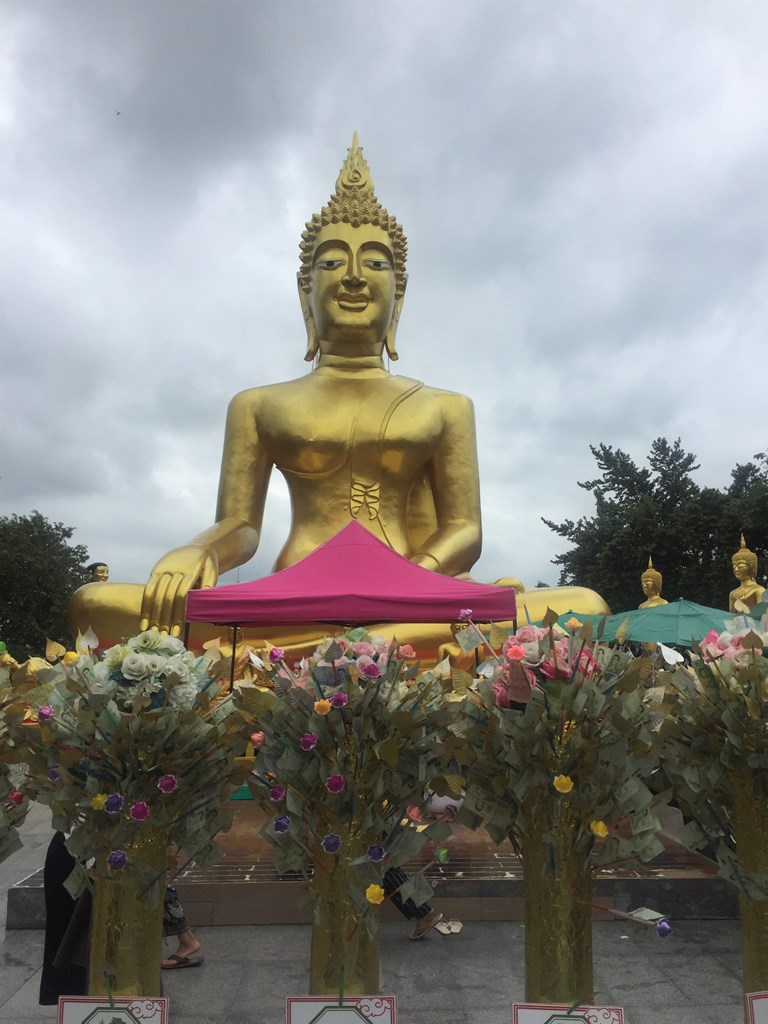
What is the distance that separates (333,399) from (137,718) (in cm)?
545

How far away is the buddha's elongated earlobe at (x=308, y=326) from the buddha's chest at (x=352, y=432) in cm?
50

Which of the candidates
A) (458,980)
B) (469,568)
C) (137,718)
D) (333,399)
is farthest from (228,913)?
(333,399)

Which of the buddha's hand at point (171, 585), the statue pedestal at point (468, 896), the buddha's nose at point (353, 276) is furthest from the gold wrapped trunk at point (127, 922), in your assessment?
the buddha's nose at point (353, 276)

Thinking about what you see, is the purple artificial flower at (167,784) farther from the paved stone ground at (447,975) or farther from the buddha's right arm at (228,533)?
the buddha's right arm at (228,533)

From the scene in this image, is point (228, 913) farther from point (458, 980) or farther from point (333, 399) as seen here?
point (333, 399)

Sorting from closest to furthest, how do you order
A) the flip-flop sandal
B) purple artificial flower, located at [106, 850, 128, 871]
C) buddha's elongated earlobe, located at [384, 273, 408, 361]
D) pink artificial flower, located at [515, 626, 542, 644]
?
purple artificial flower, located at [106, 850, 128, 871]
pink artificial flower, located at [515, 626, 542, 644]
the flip-flop sandal
buddha's elongated earlobe, located at [384, 273, 408, 361]

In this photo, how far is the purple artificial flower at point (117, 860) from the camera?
5.69ft

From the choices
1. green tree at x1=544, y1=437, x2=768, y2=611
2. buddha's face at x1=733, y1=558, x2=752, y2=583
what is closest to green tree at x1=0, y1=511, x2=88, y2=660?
green tree at x1=544, y1=437, x2=768, y2=611

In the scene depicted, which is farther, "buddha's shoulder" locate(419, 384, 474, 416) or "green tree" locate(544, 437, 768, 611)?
"green tree" locate(544, 437, 768, 611)

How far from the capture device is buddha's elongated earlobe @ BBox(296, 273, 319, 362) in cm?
742

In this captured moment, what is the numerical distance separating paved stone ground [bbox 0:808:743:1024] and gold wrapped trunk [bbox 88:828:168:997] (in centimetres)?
114

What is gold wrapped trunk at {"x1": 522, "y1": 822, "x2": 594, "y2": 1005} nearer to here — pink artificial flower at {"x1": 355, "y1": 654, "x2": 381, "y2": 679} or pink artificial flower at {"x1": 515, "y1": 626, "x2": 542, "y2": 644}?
pink artificial flower at {"x1": 515, "y1": 626, "x2": 542, "y2": 644}

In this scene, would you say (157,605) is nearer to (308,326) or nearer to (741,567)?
(308,326)

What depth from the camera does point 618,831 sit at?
1.92m
